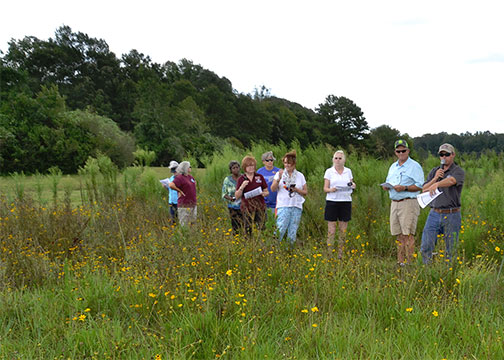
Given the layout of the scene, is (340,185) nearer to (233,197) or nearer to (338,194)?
(338,194)

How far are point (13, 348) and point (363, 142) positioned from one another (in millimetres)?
51111

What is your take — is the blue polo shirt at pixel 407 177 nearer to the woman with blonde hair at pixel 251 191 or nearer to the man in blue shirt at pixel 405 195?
the man in blue shirt at pixel 405 195

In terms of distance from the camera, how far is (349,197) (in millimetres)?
6258

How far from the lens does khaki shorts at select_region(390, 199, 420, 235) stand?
580 centimetres

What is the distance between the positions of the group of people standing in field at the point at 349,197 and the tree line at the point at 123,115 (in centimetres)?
667

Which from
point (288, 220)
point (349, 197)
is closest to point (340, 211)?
point (349, 197)

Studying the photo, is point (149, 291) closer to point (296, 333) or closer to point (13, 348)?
point (13, 348)

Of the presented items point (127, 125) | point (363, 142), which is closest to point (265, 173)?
point (127, 125)

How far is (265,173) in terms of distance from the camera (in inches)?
278

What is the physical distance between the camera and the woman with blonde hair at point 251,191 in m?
6.09

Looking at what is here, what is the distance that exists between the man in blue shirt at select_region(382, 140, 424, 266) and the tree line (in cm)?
683

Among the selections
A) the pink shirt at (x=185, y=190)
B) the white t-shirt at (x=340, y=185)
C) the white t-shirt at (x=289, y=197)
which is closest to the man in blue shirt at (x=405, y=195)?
the white t-shirt at (x=340, y=185)

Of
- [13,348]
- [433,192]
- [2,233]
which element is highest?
[433,192]

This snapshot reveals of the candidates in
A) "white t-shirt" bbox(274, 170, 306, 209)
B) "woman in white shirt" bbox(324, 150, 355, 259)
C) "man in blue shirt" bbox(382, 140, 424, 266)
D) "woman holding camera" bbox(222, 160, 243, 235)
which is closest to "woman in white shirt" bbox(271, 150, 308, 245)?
"white t-shirt" bbox(274, 170, 306, 209)
